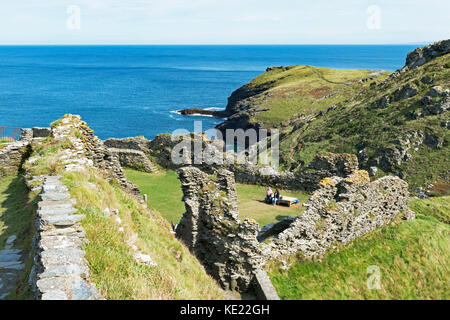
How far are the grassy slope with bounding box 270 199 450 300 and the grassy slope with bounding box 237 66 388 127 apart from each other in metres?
68.8

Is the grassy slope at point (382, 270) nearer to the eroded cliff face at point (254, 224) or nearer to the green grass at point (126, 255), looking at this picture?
the eroded cliff face at point (254, 224)

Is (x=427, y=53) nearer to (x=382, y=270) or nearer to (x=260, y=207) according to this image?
(x=260, y=207)

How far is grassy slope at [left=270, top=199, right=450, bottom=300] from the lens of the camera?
12.9 meters

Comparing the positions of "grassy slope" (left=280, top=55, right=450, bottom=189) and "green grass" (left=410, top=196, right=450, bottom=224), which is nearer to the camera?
"green grass" (left=410, top=196, right=450, bottom=224)

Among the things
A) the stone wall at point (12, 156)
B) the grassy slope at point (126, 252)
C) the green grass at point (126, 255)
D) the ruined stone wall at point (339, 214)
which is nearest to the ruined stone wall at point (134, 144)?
the stone wall at point (12, 156)

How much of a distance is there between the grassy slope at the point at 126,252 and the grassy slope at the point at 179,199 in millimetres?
6213

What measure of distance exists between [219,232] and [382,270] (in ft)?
21.5

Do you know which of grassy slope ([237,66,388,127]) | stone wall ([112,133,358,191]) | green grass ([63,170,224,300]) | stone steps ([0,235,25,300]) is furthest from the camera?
grassy slope ([237,66,388,127])

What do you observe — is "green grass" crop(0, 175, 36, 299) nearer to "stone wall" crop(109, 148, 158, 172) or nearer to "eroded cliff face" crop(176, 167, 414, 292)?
"eroded cliff face" crop(176, 167, 414, 292)

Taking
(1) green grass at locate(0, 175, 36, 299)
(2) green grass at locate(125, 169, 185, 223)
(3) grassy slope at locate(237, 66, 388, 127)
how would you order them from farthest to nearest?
1. (3) grassy slope at locate(237, 66, 388, 127)
2. (2) green grass at locate(125, 169, 185, 223)
3. (1) green grass at locate(0, 175, 36, 299)

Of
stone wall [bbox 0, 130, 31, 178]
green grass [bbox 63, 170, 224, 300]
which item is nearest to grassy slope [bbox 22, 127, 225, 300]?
green grass [bbox 63, 170, 224, 300]

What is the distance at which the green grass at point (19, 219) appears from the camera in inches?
305
